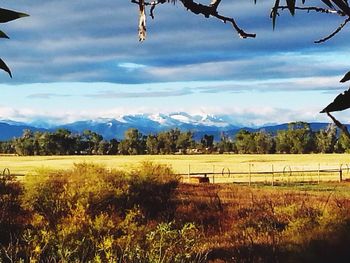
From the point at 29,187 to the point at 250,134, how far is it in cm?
13509

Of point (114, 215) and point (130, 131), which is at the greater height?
point (130, 131)

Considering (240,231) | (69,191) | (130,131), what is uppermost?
(130,131)

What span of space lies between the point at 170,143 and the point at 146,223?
472 feet

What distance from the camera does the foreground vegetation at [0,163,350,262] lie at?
10.6 metres

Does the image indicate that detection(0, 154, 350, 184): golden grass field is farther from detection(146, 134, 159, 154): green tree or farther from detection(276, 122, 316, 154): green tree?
detection(146, 134, 159, 154): green tree

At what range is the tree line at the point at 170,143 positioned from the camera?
149125mm

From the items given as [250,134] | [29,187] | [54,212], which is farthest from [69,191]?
[250,134]

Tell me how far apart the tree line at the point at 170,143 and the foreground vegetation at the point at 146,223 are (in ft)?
397

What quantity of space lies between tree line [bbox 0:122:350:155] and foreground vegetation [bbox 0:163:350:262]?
121m

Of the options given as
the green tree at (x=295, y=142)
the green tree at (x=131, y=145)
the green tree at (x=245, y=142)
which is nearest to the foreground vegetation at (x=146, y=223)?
the green tree at (x=295, y=142)

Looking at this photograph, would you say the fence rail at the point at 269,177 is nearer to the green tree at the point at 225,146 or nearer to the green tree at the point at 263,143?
the green tree at the point at 263,143

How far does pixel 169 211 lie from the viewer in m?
22.3

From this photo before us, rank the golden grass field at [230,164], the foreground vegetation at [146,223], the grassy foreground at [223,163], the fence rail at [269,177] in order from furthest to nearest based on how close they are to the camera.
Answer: the grassy foreground at [223,163]
the golden grass field at [230,164]
the fence rail at [269,177]
the foreground vegetation at [146,223]

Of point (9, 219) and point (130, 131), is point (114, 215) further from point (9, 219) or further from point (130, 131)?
point (130, 131)
